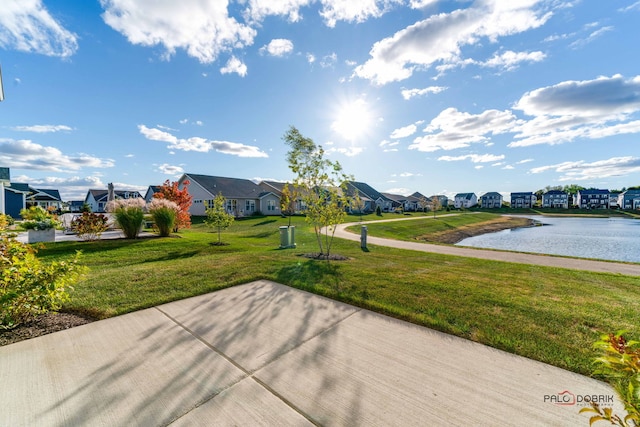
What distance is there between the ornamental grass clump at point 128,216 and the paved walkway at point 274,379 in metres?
8.65

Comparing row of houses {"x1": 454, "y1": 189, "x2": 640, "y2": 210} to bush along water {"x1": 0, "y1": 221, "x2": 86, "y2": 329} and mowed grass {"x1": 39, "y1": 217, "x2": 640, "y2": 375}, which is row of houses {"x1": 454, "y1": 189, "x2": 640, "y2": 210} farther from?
bush along water {"x1": 0, "y1": 221, "x2": 86, "y2": 329}

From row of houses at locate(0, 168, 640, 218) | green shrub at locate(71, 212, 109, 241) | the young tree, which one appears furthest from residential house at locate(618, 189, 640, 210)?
green shrub at locate(71, 212, 109, 241)

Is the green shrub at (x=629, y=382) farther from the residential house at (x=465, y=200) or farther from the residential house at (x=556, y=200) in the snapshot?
the residential house at (x=556, y=200)

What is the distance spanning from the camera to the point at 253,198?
3594 centimetres

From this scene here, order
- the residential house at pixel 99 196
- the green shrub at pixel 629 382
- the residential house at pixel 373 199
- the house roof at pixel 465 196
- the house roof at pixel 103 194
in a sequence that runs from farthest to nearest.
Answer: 1. the house roof at pixel 465 196
2. the residential house at pixel 373 199
3. the house roof at pixel 103 194
4. the residential house at pixel 99 196
5. the green shrub at pixel 629 382

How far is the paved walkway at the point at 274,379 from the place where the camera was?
2193mm

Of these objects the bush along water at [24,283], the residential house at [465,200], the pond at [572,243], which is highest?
the residential house at [465,200]

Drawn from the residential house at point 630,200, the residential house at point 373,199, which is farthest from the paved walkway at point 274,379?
the residential house at point 630,200

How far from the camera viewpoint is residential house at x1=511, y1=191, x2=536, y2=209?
92.6 meters

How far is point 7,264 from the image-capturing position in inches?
137

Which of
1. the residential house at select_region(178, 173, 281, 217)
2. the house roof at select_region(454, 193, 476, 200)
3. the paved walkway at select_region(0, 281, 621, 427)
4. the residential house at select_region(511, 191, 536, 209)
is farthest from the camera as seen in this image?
the house roof at select_region(454, 193, 476, 200)

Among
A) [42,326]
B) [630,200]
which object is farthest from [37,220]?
[630,200]

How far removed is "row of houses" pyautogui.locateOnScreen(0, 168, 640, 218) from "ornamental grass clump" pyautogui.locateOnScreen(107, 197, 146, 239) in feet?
9.97

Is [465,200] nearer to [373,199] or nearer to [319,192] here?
[373,199]
